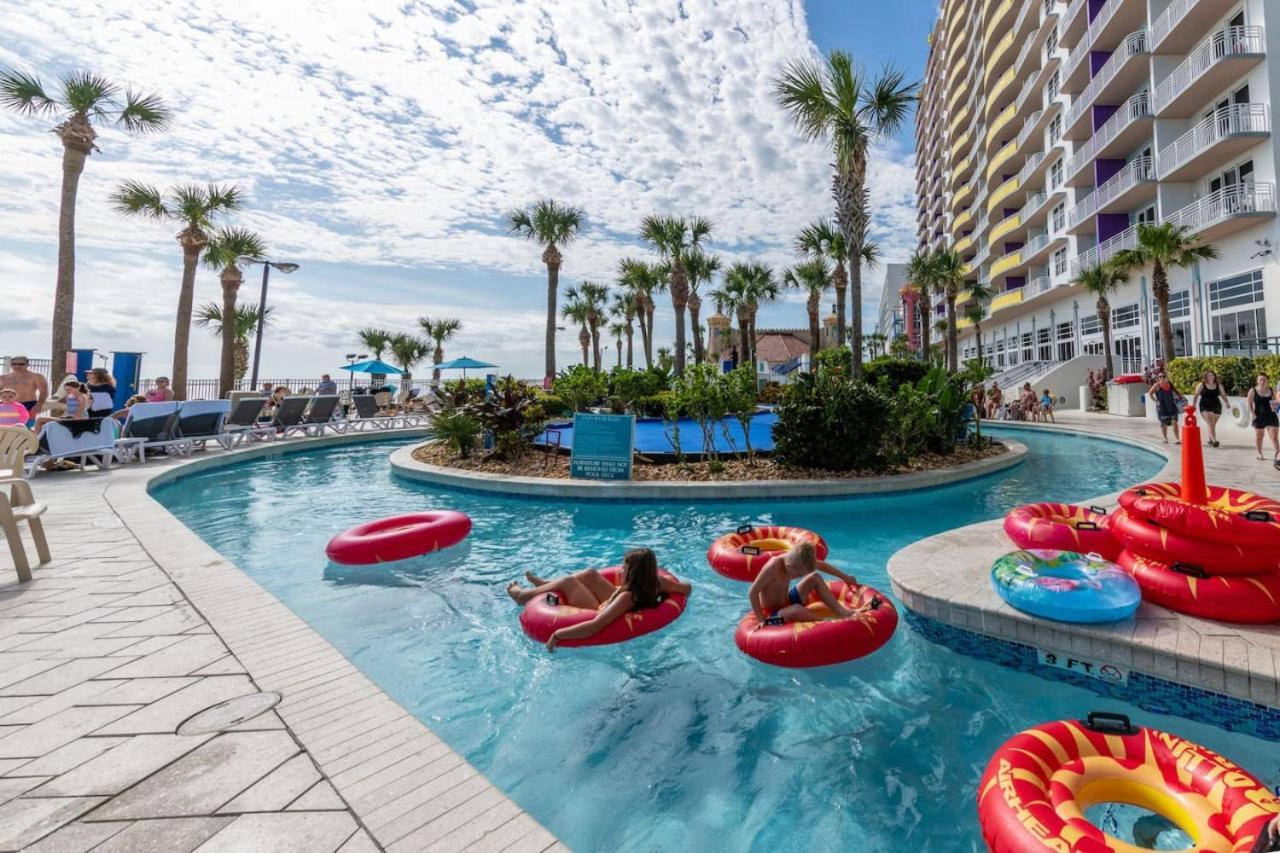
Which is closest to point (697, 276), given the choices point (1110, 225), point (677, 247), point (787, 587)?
point (677, 247)

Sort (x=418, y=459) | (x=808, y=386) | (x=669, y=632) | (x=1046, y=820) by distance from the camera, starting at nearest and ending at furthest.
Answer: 1. (x=1046, y=820)
2. (x=669, y=632)
3. (x=808, y=386)
4. (x=418, y=459)

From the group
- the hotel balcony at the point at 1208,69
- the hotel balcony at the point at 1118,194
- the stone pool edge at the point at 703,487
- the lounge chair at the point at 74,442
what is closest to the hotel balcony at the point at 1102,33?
the hotel balcony at the point at 1208,69

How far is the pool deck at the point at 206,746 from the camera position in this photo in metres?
2.16

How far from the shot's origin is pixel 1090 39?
28.5 meters

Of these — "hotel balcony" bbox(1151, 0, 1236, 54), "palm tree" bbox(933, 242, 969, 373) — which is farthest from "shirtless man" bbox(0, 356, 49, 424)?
"palm tree" bbox(933, 242, 969, 373)

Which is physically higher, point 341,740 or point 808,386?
point 808,386

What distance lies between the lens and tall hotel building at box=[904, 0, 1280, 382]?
19594 mm

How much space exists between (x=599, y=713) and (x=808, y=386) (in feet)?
26.3

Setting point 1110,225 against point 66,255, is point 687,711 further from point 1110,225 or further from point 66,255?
point 1110,225

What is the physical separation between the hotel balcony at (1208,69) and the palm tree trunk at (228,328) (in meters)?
37.8

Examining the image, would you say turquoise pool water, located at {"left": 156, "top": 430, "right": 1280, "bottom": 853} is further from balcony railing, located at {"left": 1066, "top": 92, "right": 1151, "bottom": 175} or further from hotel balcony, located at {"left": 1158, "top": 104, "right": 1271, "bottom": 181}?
balcony railing, located at {"left": 1066, "top": 92, "right": 1151, "bottom": 175}

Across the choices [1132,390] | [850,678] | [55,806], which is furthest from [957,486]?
[1132,390]

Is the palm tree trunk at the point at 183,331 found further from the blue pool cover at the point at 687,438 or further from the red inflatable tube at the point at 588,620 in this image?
the red inflatable tube at the point at 588,620

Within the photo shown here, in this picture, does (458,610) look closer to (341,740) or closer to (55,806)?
(341,740)
